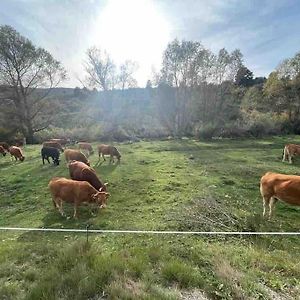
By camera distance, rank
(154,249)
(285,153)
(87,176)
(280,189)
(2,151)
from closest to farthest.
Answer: (154,249) → (280,189) → (87,176) → (285,153) → (2,151)

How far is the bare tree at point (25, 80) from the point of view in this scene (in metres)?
35.6

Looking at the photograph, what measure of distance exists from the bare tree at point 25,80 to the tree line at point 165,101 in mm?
108

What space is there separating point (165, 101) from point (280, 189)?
35.7m

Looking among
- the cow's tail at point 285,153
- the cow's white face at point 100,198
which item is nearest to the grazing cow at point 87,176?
the cow's white face at point 100,198

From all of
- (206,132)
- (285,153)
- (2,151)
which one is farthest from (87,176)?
(206,132)

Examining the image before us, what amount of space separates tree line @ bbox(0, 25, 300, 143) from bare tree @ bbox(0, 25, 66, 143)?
4.2 inches

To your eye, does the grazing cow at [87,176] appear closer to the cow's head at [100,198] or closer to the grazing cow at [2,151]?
the cow's head at [100,198]

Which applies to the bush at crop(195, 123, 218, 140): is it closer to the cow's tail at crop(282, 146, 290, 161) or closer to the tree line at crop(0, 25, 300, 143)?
the tree line at crop(0, 25, 300, 143)

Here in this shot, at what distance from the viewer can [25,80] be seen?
124 ft

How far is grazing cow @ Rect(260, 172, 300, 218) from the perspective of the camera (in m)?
8.85

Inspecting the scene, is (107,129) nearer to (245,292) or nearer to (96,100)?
(96,100)

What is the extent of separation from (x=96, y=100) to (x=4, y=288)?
44.8 m

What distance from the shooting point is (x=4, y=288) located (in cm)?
473

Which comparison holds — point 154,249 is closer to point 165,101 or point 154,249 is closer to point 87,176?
point 87,176
